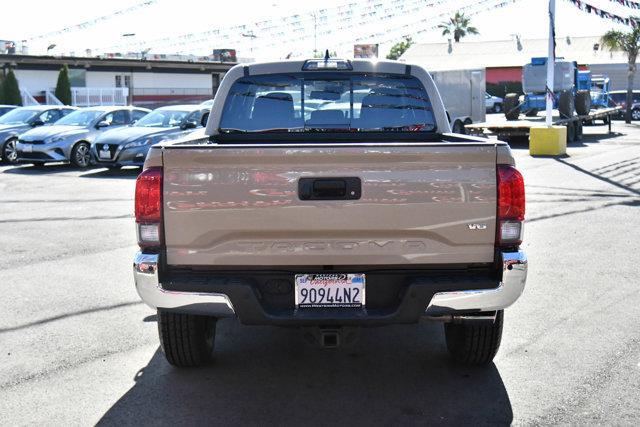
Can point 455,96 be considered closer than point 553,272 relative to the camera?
No

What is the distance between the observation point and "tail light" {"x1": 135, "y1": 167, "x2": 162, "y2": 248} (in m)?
4.36

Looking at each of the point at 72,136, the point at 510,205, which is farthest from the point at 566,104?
the point at 510,205

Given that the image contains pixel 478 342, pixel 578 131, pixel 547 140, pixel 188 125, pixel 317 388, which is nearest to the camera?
pixel 317 388

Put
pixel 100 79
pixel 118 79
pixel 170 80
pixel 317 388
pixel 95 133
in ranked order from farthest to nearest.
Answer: pixel 170 80
pixel 118 79
pixel 100 79
pixel 95 133
pixel 317 388

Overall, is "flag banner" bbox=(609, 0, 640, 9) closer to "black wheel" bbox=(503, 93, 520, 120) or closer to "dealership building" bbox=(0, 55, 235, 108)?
"black wheel" bbox=(503, 93, 520, 120)

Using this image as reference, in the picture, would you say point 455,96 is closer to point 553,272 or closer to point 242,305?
point 553,272

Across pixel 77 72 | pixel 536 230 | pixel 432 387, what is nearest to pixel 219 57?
pixel 77 72

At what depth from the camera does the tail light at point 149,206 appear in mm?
4355

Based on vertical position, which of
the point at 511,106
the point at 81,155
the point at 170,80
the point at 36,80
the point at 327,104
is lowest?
the point at 81,155

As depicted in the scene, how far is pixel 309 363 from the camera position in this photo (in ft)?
17.6

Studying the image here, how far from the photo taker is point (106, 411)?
451 centimetres

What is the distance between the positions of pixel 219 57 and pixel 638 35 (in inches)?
1370

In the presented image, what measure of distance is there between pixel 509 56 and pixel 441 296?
224ft

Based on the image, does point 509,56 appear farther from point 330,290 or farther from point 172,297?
point 172,297
